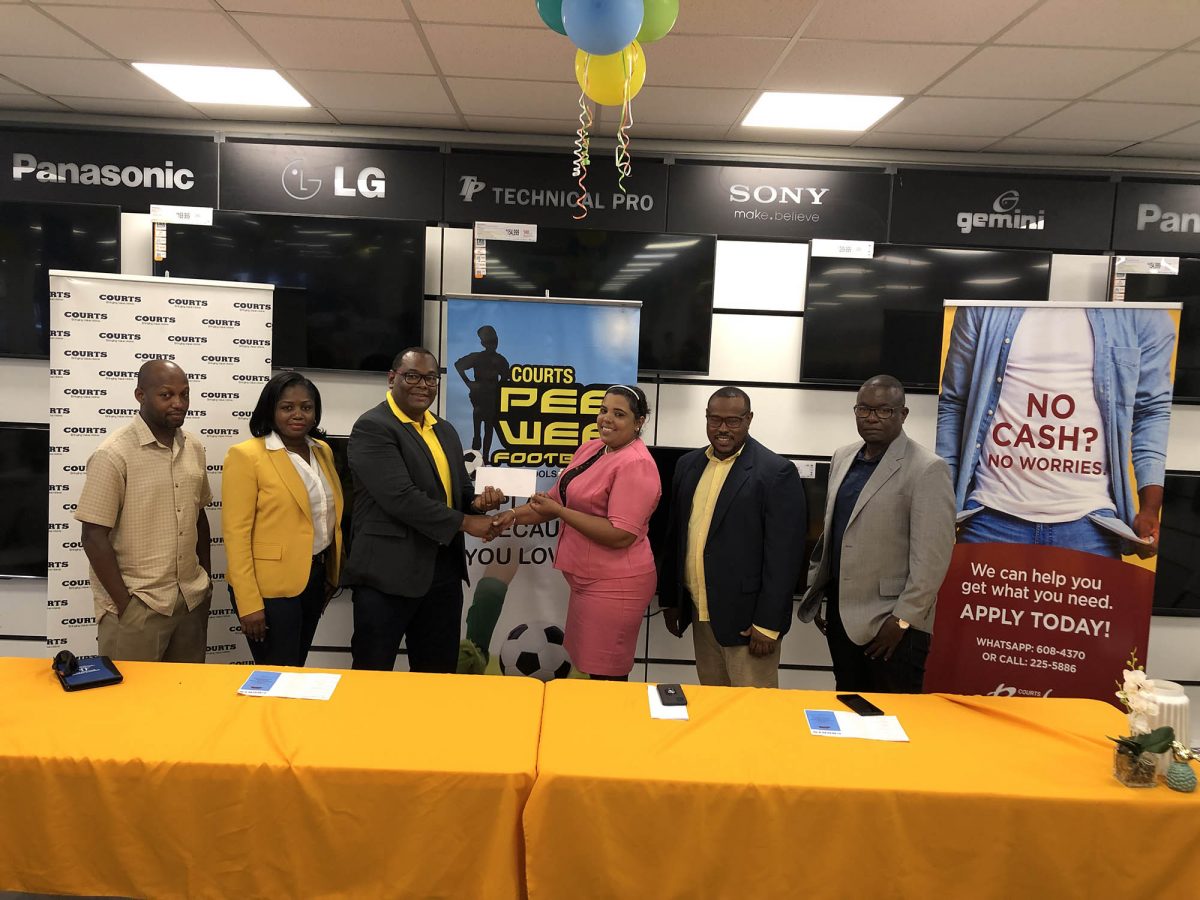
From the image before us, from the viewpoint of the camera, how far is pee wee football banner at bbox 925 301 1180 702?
325 cm

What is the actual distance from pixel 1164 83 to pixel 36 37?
4.61 m

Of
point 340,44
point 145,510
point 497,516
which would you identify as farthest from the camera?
point 497,516

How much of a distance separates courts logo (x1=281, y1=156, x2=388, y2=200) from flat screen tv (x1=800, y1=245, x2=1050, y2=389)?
7.76ft

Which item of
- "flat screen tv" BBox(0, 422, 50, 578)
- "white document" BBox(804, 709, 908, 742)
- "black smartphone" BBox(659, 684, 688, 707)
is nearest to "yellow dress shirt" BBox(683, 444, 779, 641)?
"black smartphone" BBox(659, 684, 688, 707)

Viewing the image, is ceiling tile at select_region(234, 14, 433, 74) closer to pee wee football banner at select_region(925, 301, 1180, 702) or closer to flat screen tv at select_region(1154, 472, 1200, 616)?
pee wee football banner at select_region(925, 301, 1180, 702)

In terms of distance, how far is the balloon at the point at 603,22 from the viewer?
186cm

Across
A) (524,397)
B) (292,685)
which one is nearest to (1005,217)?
(524,397)

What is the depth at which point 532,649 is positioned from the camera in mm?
3598

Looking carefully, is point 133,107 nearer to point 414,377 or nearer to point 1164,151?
point 414,377

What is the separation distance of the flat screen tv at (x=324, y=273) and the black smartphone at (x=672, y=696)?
238 centimetres

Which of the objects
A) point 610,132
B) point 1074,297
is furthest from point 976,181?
point 610,132

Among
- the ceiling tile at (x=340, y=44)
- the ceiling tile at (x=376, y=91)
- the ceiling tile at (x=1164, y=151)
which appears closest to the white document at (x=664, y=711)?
the ceiling tile at (x=340, y=44)

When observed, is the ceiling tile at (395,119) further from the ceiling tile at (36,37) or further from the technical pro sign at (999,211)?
the technical pro sign at (999,211)

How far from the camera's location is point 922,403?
3.85 meters
